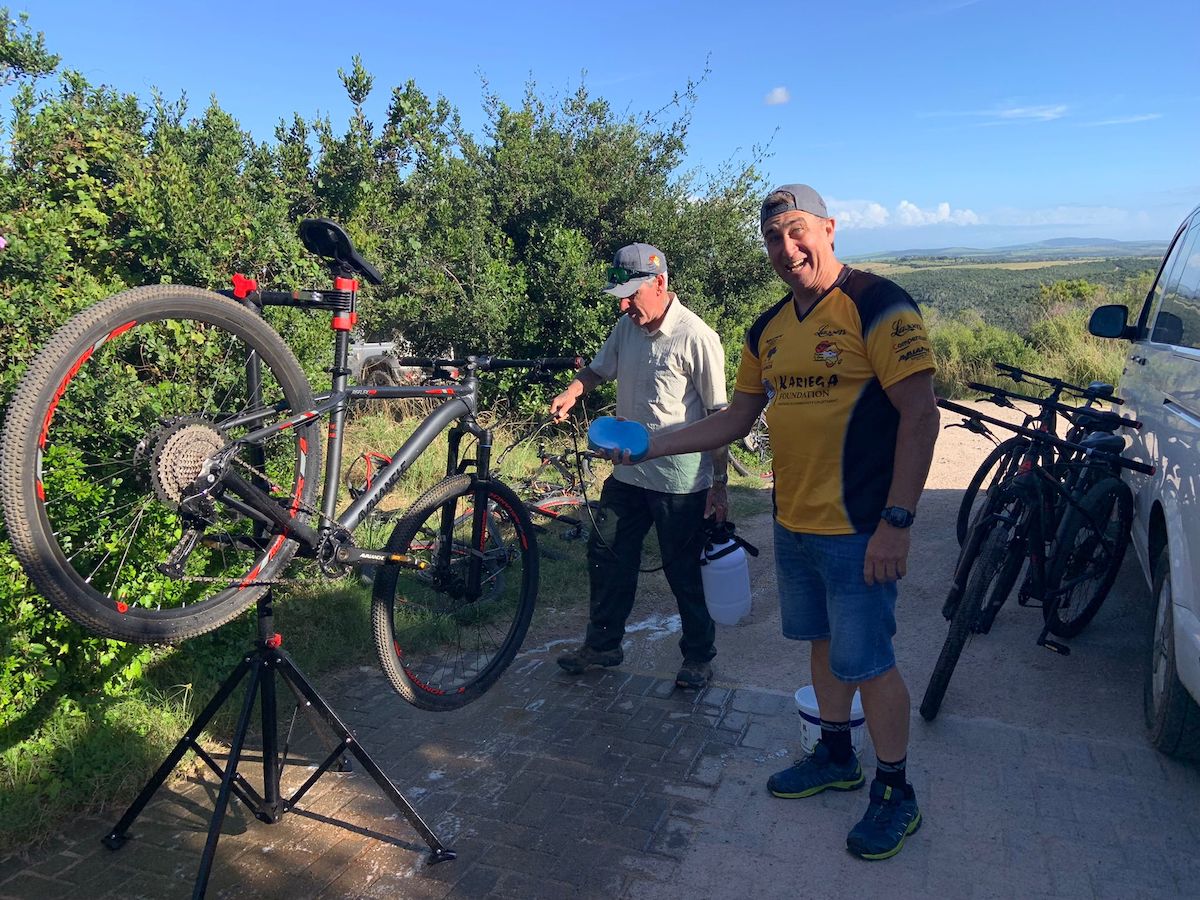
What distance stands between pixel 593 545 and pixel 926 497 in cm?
487

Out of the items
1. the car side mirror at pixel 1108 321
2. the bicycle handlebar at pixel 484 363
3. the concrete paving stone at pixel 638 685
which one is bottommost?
the concrete paving stone at pixel 638 685

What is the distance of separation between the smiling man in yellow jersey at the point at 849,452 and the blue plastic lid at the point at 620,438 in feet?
2.04

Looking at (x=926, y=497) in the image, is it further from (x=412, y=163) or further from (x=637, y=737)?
(x=412, y=163)

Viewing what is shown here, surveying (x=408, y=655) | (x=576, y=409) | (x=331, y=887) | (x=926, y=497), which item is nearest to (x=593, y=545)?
(x=408, y=655)

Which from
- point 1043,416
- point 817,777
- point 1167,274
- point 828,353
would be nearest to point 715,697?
point 817,777

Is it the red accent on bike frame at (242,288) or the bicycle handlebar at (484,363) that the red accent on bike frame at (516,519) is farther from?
the red accent on bike frame at (242,288)

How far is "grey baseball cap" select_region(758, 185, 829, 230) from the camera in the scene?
278cm

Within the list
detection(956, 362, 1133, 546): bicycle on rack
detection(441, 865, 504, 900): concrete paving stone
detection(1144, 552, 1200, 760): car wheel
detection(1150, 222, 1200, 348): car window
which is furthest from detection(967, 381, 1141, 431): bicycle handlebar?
detection(441, 865, 504, 900): concrete paving stone

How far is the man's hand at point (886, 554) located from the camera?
8.73ft

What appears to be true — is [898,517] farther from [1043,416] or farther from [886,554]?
[1043,416]

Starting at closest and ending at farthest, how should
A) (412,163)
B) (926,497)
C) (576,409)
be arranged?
(926,497) → (412,163) → (576,409)

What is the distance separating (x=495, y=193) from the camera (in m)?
10.3

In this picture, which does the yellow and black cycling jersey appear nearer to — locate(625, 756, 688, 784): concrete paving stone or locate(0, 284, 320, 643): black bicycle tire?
locate(625, 756, 688, 784): concrete paving stone

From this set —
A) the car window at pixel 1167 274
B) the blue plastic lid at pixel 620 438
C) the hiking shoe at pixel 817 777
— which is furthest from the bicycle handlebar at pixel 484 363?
the car window at pixel 1167 274
